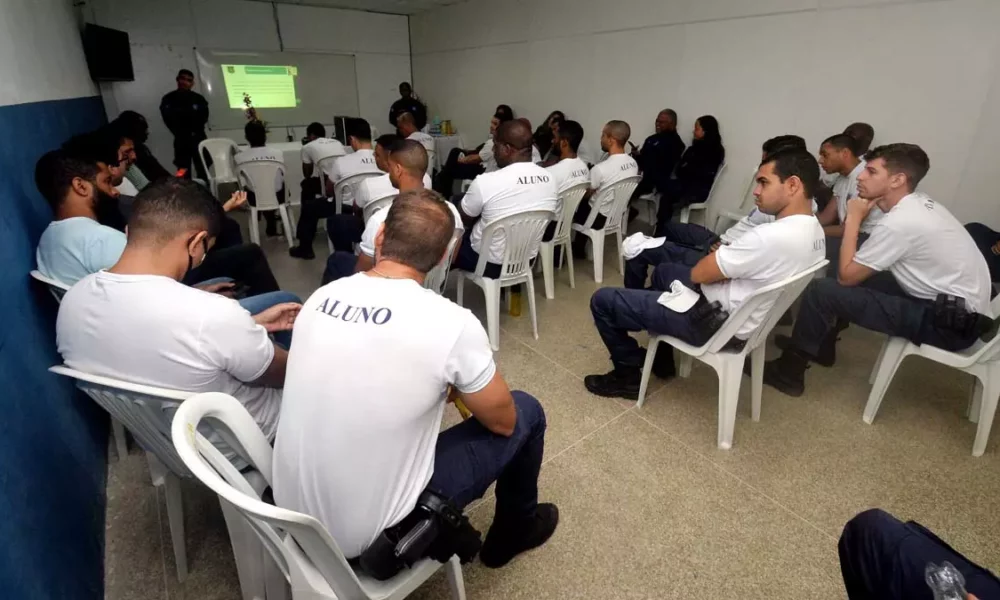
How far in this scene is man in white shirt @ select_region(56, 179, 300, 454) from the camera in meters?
1.09

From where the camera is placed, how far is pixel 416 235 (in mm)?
1113

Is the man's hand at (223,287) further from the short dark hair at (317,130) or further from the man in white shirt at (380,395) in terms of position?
the short dark hair at (317,130)

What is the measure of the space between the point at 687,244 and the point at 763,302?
146cm

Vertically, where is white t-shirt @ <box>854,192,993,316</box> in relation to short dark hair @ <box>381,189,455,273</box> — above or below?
below

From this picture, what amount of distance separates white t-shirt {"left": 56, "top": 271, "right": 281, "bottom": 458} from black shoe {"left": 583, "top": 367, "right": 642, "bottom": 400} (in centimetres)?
166

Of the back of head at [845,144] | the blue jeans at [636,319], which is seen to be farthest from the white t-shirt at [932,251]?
the back of head at [845,144]

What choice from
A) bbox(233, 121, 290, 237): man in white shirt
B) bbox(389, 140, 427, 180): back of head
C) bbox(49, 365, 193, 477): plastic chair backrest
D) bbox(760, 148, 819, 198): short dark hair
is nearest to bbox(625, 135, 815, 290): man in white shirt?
bbox(760, 148, 819, 198): short dark hair

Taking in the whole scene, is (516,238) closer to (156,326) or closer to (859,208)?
(859,208)

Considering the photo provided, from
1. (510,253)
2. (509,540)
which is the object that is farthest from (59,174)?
(509,540)

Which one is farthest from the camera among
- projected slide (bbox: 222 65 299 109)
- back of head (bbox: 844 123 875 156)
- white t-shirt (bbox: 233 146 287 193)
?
projected slide (bbox: 222 65 299 109)

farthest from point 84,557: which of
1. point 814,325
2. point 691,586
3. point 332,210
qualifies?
point 332,210

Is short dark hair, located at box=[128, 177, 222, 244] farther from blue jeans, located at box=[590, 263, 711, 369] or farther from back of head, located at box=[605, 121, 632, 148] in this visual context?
back of head, located at box=[605, 121, 632, 148]

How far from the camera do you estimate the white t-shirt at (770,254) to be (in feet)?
5.69

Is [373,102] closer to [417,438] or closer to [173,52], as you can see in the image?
[173,52]
